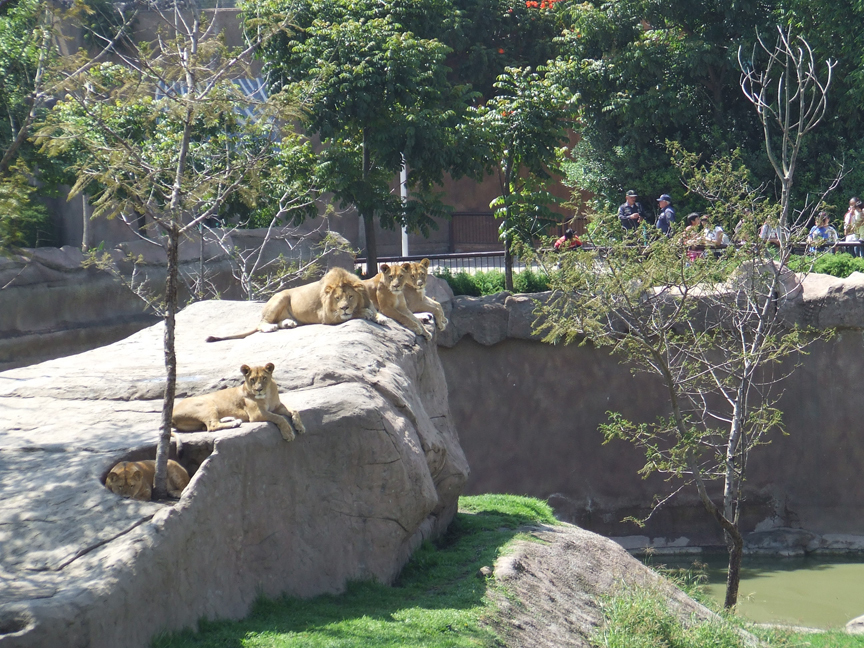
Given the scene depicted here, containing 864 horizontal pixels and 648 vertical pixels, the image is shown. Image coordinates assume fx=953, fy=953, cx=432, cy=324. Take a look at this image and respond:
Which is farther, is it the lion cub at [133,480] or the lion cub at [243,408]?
the lion cub at [243,408]

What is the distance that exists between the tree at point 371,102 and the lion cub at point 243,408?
9.45 metres

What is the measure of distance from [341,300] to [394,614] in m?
3.65

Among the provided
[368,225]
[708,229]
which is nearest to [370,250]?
[368,225]

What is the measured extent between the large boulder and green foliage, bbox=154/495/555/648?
15cm

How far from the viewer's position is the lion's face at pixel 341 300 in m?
9.64

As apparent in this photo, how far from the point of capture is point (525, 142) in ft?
57.3

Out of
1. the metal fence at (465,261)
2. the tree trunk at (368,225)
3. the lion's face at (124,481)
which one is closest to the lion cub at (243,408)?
the lion's face at (124,481)

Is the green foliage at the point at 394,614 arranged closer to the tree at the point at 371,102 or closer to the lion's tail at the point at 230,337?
the lion's tail at the point at 230,337

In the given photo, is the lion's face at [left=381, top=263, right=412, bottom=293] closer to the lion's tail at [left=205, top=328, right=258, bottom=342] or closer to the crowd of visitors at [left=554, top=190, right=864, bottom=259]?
the lion's tail at [left=205, top=328, right=258, bottom=342]

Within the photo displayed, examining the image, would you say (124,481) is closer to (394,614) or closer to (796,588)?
(394,614)

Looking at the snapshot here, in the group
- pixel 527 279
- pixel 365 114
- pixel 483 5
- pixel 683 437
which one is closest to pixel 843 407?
pixel 527 279

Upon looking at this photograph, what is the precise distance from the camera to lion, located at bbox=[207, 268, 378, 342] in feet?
31.8

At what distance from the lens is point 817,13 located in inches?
787

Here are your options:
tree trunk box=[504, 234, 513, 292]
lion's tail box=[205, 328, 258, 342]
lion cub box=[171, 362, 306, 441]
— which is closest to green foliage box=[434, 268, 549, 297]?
tree trunk box=[504, 234, 513, 292]
